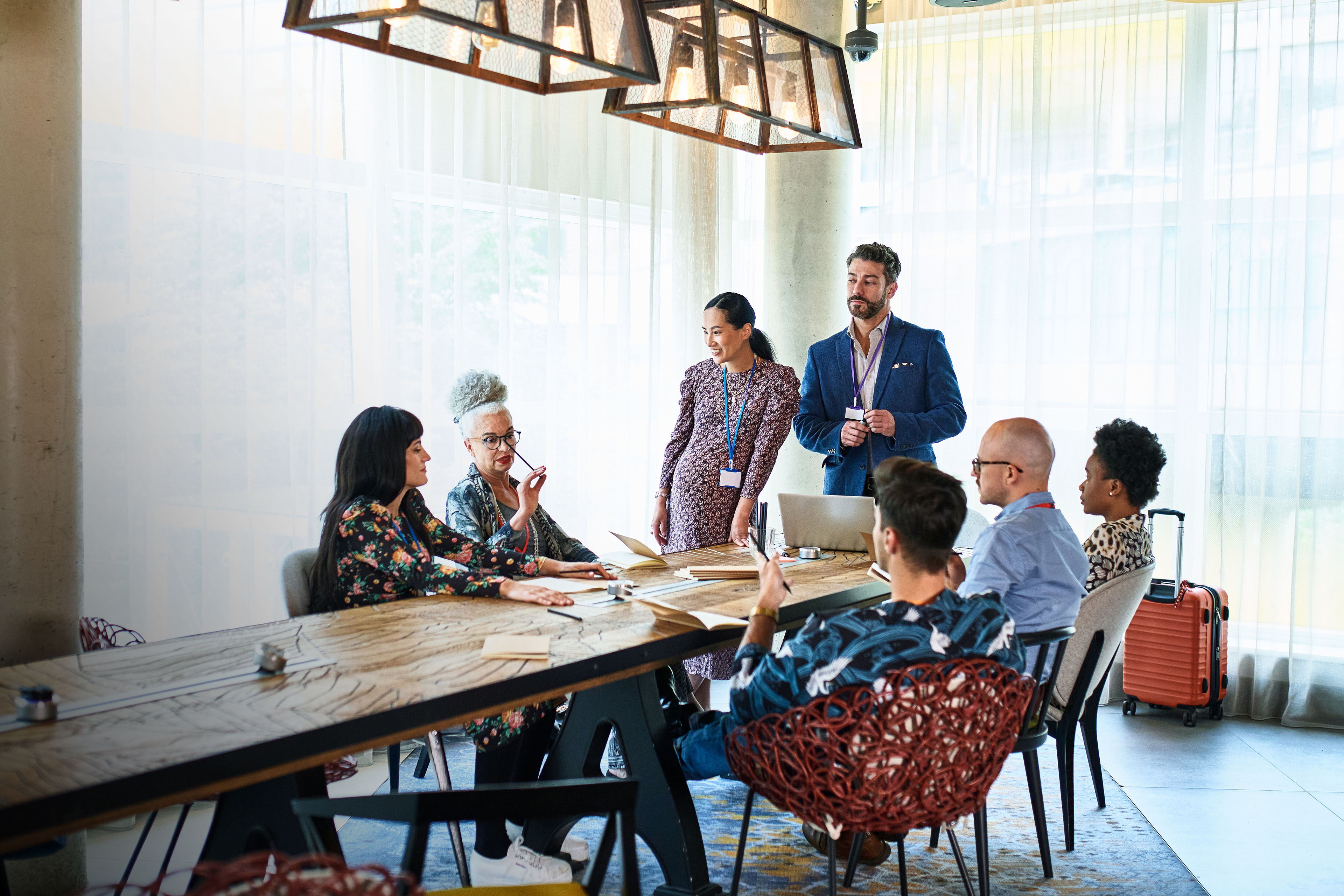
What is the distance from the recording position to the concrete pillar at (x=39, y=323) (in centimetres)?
292

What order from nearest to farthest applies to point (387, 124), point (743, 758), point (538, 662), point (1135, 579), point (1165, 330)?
point (538, 662), point (743, 758), point (1135, 579), point (387, 124), point (1165, 330)

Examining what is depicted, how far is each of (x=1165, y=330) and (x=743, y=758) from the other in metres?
3.83

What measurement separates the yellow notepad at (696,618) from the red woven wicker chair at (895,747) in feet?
1.03

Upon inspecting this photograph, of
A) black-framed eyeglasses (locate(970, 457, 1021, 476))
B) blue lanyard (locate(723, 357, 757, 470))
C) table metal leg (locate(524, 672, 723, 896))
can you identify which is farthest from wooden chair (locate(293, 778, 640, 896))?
blue lanyard (locate(723, 357, 757, 470))

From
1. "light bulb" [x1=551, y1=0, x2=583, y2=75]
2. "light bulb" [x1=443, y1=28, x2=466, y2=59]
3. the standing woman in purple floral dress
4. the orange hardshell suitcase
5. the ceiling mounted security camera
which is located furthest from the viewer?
the orange hardshell suitcase

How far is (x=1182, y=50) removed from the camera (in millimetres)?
5297

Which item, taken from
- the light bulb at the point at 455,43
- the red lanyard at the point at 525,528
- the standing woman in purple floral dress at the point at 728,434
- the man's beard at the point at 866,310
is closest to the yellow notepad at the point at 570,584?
the red lanyard at the point at 525,528

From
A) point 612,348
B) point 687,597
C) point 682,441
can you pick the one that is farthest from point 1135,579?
point 612,348

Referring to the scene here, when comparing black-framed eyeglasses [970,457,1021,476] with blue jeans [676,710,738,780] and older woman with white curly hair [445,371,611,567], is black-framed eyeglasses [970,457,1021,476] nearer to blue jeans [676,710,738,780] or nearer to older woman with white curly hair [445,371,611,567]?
blue jeans [676,710,738,780]

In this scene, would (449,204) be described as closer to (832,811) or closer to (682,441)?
(682,441)

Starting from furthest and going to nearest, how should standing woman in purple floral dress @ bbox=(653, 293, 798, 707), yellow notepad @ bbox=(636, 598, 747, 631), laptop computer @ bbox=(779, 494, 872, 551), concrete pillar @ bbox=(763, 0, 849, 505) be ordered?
concrete pillar @ bbox=(763, 0, 849, 505) < standing woman in purple floral dress @ bbox=(653, 293, 798, 707) < laptop computer @ bbox=(779, 494, 872, 551) < yellow notepad @ bbox=(636, 598, 747, 631)

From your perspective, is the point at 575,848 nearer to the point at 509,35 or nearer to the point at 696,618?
the point at 696,618

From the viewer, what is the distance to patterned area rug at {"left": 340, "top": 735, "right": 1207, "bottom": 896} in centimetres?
330

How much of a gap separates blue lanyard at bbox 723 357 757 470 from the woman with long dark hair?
148 cm
